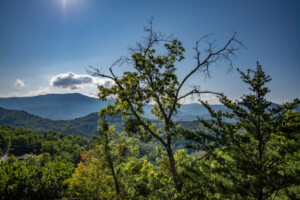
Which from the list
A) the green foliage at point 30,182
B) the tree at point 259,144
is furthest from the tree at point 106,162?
the tree at point 259,144

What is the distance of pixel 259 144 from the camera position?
16.9ft

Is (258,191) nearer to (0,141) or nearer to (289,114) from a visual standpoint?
(289,114)

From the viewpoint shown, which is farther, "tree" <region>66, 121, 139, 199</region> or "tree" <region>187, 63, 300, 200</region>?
"tree" <region>66, 121, 139, 199</region>

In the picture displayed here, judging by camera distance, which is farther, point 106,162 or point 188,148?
point 106,162

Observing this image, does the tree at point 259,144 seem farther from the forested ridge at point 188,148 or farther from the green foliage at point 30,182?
the green foliage at point 30,182

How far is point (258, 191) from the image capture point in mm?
4797

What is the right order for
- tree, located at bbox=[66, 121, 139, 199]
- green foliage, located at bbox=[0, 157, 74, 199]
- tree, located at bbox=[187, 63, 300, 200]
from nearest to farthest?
tree, located at bbox=[187, 63, 300, 200] < green foliage, located at bbox=[0, 157, 74, 199] < tree, located at bbox=[66, 121, 139, 199]

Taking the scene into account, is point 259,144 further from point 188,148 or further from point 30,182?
point 30,182

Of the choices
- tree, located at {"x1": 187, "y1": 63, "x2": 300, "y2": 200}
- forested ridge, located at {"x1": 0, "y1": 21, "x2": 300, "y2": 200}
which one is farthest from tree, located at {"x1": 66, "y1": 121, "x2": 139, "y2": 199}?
tree, located at {"x1": 187, "y1": 63, "x2": 300, "y2": 200}

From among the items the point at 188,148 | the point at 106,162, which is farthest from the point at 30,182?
the point at 188,148

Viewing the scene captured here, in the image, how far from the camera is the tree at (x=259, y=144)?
4660mm

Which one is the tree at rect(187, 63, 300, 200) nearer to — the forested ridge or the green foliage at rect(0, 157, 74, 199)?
the forested ridge

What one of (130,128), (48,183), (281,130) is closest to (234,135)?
(281,130)

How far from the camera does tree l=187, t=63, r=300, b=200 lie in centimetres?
466
